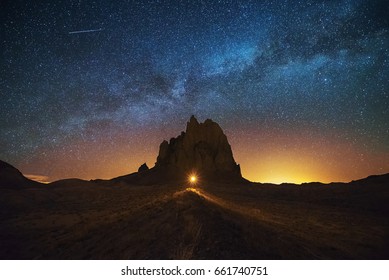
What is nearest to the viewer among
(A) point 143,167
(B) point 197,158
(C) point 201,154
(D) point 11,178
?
(D) point 11,178

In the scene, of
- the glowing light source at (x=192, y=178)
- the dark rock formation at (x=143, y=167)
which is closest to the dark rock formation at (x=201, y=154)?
the glowing light source at (x=192, y=178)

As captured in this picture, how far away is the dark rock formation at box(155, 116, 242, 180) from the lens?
96.9m

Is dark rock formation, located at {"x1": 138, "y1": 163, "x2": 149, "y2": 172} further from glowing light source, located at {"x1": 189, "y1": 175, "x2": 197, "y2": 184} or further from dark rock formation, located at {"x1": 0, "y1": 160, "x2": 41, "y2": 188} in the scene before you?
dark rock formation, located at {"x1": 0, "y1": 160, "x2": 41, "y2": 188}

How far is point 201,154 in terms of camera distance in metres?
100

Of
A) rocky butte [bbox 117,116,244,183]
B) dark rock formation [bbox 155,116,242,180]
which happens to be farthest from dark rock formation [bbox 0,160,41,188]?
dark rock formation [bbox 155,116,242,180]

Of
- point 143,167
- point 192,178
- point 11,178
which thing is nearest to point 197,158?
point 192,178

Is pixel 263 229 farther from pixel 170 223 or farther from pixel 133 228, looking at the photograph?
pixel 133 228

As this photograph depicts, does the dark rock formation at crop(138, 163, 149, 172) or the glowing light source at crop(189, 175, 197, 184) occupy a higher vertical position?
the dark rock formation at crop(138, 163, 149, 172)

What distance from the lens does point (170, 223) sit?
583 inches

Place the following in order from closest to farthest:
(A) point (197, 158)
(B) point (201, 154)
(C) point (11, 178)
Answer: (C) point (11, 178)
(A) point (197, 158)
(B) point (201, 154)

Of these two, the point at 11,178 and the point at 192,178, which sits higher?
the point at 192,178

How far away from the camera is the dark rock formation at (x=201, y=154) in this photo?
3816 inches

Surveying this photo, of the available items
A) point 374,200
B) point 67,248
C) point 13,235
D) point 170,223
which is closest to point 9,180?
point 13,235

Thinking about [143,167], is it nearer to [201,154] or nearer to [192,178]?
[201,154]
